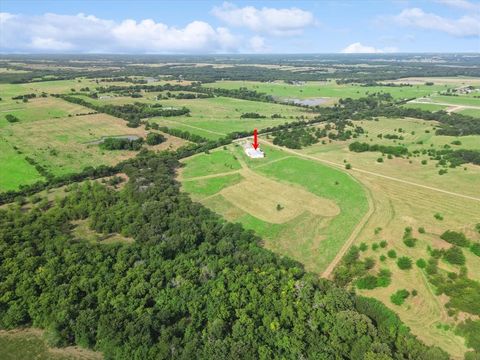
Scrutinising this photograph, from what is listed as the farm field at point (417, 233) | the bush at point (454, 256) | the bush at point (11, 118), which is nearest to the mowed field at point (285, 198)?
the farm field at point (417, 233)

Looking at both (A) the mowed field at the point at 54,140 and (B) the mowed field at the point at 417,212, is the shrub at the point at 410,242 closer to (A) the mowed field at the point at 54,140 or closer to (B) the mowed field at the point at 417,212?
(B) the mowed field at the point at 417,212

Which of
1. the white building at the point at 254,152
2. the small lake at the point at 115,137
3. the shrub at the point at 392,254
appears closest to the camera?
the shrub at the point at 392,254

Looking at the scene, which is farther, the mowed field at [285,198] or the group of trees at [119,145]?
the group of trees at [119,145]

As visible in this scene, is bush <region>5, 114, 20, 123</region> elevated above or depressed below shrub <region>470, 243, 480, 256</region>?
above

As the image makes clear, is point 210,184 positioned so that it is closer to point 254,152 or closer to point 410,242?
point 254,152

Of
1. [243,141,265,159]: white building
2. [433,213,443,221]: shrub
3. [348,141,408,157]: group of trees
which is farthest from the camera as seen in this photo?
[348,141,408,157]: group of trees

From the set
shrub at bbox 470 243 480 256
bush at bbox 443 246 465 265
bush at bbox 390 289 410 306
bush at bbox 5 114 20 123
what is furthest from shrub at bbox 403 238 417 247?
bush at bbox 5 114 20 123

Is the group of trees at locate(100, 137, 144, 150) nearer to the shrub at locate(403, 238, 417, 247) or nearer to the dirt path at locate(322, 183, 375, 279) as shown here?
the dirt path at locate(322, 183, 375, 279)
